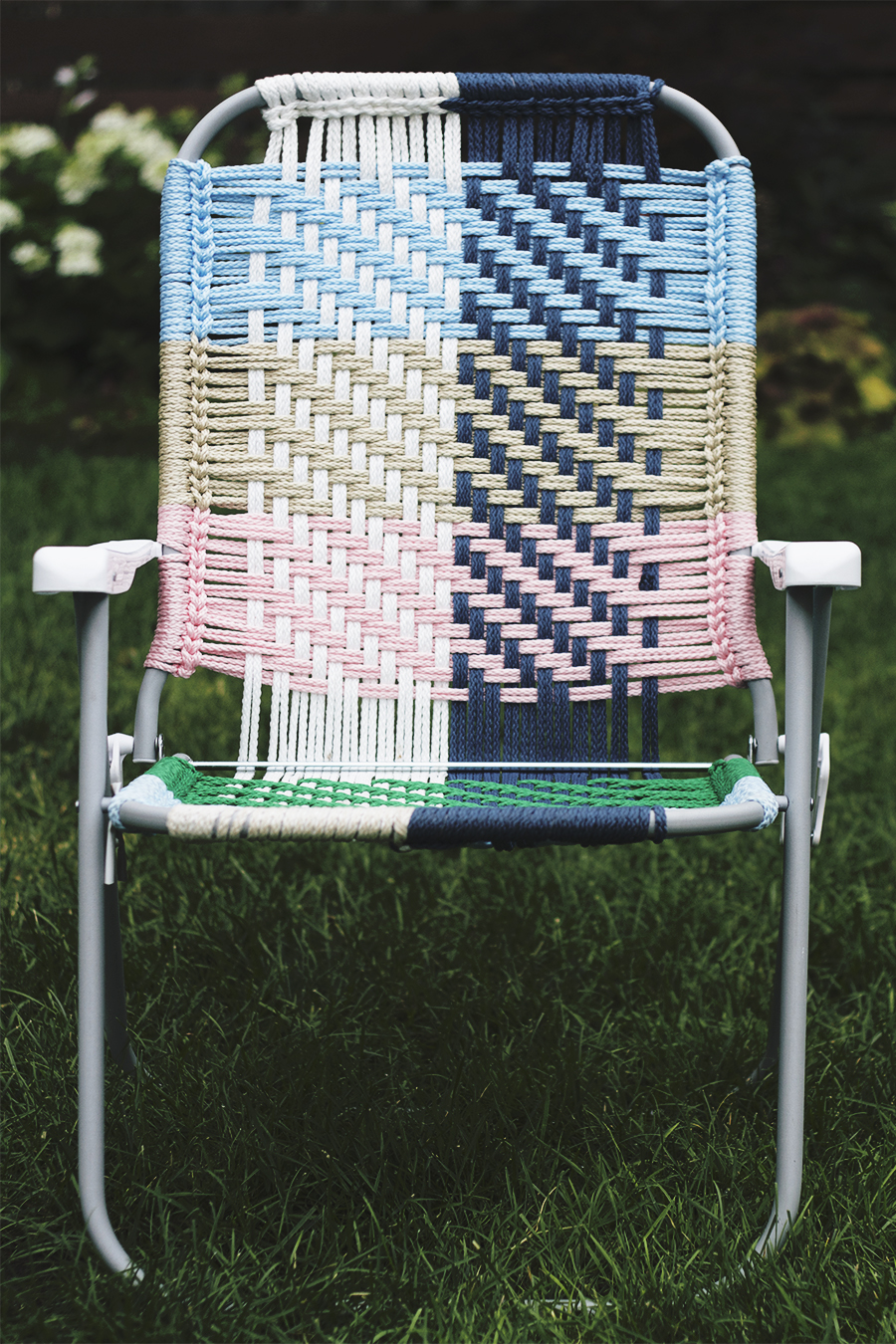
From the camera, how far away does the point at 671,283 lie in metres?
1.56

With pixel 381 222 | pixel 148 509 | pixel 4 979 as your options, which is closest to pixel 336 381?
pixel 381 222

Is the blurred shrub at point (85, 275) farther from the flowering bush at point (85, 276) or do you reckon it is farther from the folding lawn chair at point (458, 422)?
the folding lawn chair at point (458, 422)

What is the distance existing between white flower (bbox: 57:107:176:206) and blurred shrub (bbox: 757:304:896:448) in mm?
2616

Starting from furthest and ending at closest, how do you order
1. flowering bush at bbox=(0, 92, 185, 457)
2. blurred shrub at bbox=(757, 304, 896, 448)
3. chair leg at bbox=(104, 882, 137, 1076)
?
blurred shrub at bbox=(757, 304, 896, 448) < flowering bush at bbox=(0, 92, 185, 457) < chair leg at bbox=(104, 882, 137, 1076)

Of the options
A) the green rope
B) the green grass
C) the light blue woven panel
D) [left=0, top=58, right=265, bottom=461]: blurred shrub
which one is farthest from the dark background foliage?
the green rope

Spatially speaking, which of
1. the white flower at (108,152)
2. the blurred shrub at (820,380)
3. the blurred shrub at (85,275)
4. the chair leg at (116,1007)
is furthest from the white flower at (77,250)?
the chair leg at (116,1007)

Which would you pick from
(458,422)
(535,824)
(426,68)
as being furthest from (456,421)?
(426,68)

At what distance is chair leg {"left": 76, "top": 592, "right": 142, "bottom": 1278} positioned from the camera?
3.97 feet

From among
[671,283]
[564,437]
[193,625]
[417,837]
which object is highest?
[671,283]

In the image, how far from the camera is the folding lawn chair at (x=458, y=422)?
1546 mm

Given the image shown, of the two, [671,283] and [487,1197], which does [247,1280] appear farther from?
[671,283]

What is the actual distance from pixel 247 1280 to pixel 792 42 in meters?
6.11

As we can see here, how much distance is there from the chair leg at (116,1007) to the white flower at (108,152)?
4.28 metres

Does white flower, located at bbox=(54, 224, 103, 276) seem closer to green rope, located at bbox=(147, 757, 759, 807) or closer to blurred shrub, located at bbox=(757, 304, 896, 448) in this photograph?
blurred shrub, located at bbox=(757, 304, 896, 448)
